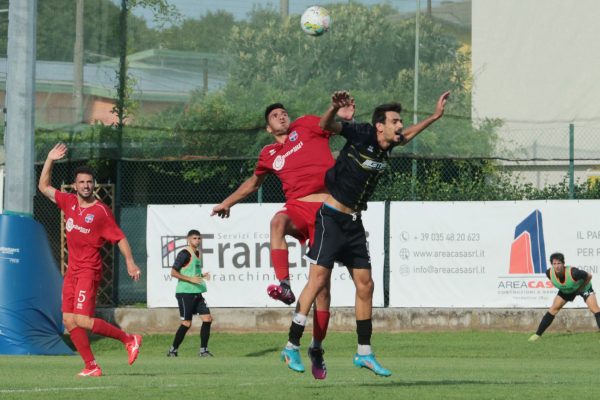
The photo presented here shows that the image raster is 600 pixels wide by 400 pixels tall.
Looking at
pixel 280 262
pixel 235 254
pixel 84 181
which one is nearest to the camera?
pixel 280 262

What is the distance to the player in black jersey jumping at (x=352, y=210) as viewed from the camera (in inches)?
448

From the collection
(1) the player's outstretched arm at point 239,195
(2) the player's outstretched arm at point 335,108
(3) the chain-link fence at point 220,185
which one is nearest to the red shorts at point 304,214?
(1) the player's outstretched arm at point 239,195

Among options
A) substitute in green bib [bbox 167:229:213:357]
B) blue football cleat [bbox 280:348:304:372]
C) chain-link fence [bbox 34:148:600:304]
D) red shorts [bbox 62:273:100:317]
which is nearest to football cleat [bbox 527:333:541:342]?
chain-link fence [bbox 34:148:600:304]

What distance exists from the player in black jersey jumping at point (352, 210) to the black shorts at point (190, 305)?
10627mm

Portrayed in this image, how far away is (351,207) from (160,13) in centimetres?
1586

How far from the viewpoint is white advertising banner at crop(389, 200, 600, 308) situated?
23922 mm

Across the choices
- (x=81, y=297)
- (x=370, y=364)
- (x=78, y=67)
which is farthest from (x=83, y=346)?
(x=78, y=67)

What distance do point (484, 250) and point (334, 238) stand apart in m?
13.1

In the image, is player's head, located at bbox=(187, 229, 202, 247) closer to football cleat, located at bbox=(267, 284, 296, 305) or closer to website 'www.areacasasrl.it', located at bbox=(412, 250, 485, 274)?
website 'www.areacasasrl.it', located at bbox=(412, 250, 485, 274)

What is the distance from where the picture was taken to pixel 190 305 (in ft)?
72.8

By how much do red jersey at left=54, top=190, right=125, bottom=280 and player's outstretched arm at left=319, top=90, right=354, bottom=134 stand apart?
396cm

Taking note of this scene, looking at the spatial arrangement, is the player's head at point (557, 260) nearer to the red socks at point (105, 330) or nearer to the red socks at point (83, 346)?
the red socks at point (105, 330)

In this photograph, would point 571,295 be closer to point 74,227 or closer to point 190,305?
point 190,305

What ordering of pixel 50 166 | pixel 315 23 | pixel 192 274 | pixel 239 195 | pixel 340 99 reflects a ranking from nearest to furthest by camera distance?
pixel 340 99
pixel 239 195
pixel 50 166
pixel 192 274
pixel 315 23
